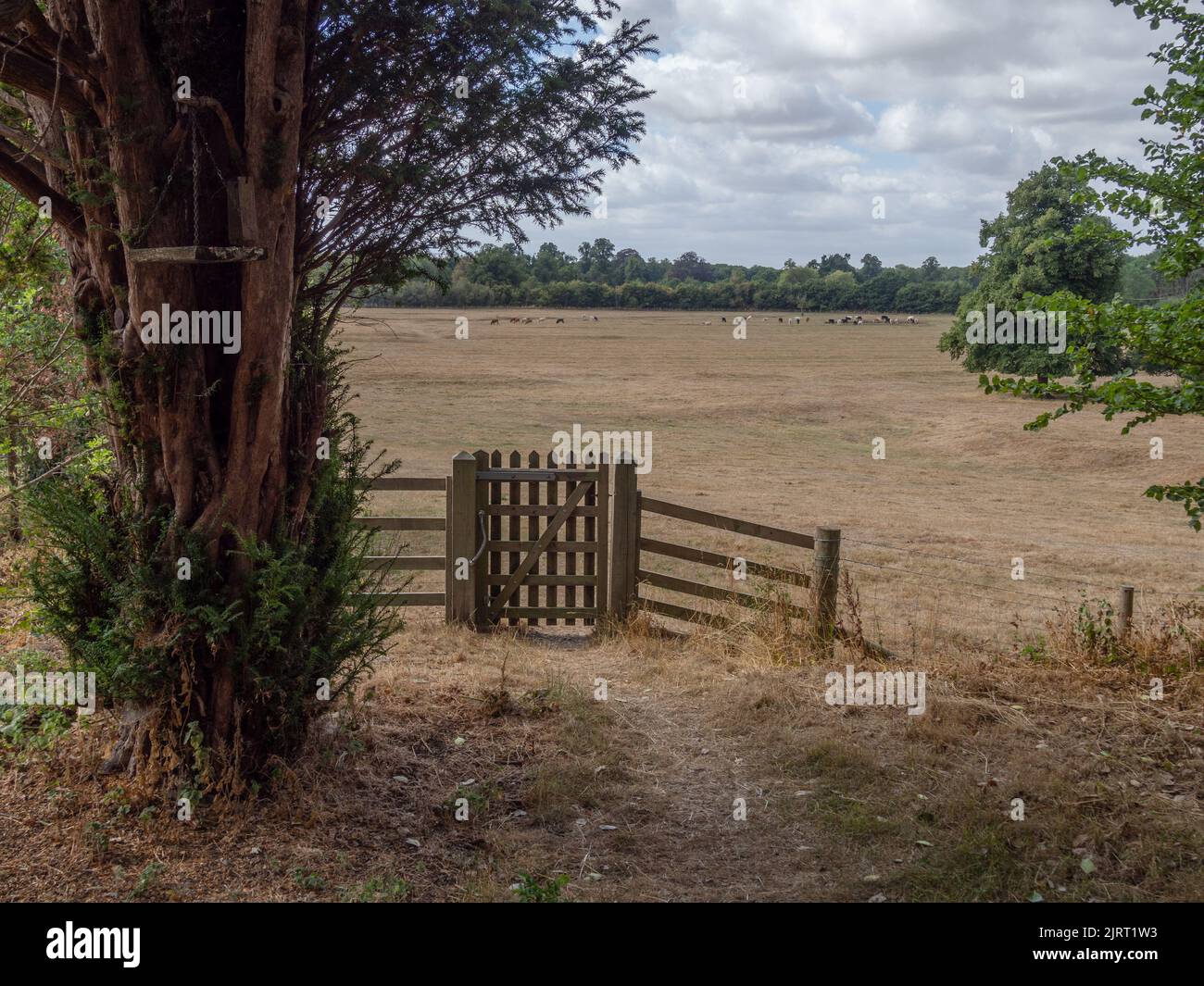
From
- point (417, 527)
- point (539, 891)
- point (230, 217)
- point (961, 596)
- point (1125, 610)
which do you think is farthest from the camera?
point (961, 596)

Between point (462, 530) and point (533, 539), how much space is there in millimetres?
763

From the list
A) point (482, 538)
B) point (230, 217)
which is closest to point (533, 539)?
point (482, 538)

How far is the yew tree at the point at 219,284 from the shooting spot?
5.23 metres

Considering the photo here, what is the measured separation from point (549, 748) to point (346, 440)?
2.54 m

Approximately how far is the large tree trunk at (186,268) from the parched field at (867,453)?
3.21ft

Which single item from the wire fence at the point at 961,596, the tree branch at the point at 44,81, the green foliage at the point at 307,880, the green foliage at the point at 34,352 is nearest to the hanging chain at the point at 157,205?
the tree branch at the point at 44,81

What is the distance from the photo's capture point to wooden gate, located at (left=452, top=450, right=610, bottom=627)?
10266 millimetres

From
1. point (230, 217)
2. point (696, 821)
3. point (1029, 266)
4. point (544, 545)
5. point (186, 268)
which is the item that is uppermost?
point (1029, 266)

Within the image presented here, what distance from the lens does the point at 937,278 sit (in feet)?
415

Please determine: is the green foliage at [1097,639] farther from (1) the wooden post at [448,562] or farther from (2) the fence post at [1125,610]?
(1) the wooden post at [448,562]

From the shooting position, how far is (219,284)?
5.69 metres
